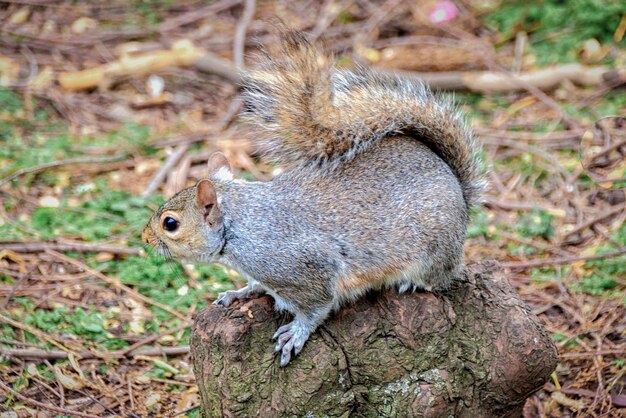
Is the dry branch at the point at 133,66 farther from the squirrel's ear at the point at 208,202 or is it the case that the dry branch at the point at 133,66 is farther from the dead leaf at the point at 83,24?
the squirrel's ear at the point at 208,202

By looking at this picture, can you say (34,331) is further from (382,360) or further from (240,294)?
(382,360)

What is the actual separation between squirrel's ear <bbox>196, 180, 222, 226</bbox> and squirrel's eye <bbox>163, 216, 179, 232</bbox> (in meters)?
0.12

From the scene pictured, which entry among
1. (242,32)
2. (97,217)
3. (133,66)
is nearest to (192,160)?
(97,217)

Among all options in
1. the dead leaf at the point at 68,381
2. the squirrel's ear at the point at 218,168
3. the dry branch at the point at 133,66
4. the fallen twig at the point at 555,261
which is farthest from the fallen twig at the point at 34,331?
the dry branch at the point at 133,66

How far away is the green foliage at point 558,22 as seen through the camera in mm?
5738

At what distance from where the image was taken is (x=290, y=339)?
2.76 meters

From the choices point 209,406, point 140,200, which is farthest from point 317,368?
point 140,200

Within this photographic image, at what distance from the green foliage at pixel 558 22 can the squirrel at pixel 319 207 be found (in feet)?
10.5

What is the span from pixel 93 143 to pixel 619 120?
3.32m

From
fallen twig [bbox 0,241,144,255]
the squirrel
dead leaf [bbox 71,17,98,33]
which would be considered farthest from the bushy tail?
dead leaf [bbox 71,17,98,33]

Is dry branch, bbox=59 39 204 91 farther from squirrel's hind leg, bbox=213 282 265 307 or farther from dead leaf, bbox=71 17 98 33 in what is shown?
squirrel's hind leg, bbox=213 282 265 307

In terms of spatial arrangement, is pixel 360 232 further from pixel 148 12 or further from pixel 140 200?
pixel 148 12

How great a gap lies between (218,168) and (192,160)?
1.92 meters

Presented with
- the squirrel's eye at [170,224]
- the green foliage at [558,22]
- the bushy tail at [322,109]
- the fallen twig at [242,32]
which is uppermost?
the bushy tail at [322,109]
